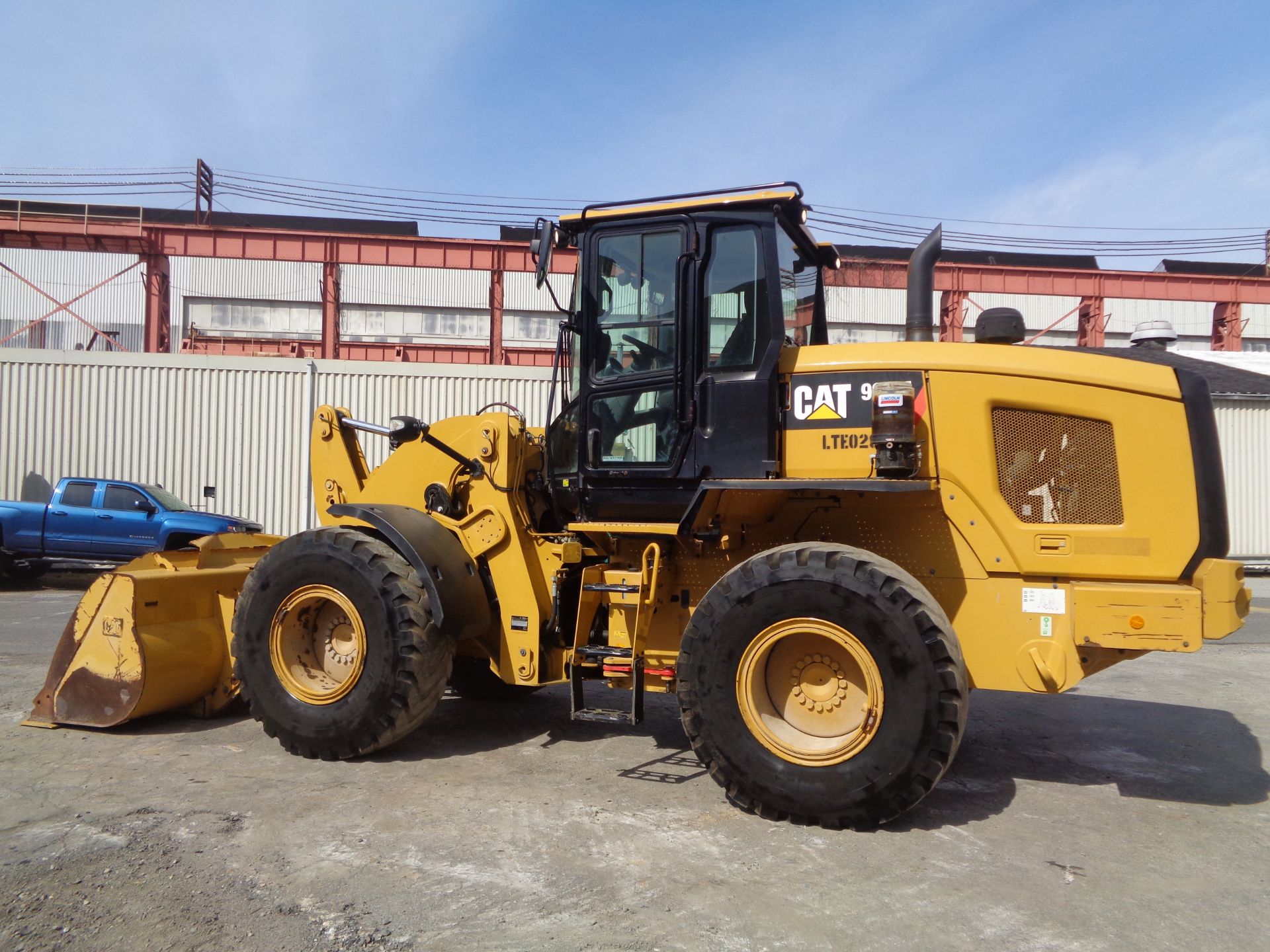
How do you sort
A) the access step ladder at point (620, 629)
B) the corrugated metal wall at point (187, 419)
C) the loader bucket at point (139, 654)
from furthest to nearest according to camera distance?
the corrugated metal wall at point (187, 419) < the loader bucket at point (139, 654) < the access step ladder at point (620, 629)

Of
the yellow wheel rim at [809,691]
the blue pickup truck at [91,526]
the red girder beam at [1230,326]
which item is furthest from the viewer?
the red girder beam at [1230,326]

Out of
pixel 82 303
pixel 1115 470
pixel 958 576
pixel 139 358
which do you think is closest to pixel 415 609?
pixel 958 576

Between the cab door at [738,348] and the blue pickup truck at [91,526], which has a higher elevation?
the cab door at [738,348]

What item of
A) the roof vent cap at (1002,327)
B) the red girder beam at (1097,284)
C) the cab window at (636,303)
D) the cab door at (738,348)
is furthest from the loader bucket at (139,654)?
the red girder beam at (1097,284)

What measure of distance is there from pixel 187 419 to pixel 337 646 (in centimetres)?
1323

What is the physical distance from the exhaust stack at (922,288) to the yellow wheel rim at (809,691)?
1.97m

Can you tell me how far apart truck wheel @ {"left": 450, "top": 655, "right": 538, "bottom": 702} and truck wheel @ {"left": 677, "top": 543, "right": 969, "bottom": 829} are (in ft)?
7.65

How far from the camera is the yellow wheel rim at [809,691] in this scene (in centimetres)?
411


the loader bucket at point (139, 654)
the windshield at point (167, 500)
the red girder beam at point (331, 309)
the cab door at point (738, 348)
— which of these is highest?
the red girder beam at point (331, 309)

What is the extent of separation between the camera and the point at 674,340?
195 inches

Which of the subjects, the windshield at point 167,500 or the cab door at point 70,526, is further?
the windshield at point 167,500

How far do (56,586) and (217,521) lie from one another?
2.73 meters

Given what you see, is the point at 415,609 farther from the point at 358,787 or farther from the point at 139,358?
the point at 139,358

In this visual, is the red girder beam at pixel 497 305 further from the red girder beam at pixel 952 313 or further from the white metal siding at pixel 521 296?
the white metal siding at pixel 521 296
